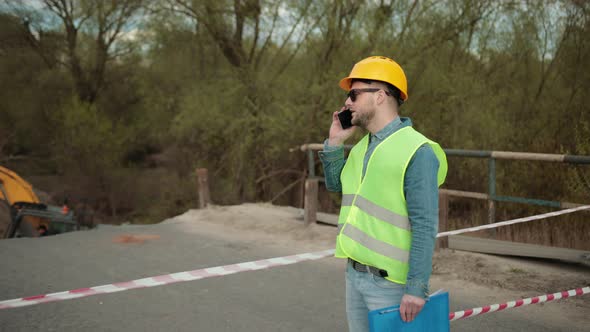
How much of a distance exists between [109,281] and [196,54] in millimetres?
16342

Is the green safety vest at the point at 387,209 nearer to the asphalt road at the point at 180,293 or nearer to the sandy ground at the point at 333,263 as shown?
the asphalt road at the point at 180,293

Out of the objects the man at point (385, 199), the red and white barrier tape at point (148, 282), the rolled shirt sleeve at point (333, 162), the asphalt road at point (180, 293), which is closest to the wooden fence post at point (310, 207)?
the asphalt road at point (180, 293)

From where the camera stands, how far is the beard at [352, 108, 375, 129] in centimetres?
265

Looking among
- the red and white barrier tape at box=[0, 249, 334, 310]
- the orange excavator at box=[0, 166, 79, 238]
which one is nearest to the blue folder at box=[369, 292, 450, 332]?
the red and white barrier tape at box=[0, 249, 334, 310]

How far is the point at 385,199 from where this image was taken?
2.52 metres

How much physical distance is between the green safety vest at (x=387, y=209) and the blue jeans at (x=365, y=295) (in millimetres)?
62

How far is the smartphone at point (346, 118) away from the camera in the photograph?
2.72m

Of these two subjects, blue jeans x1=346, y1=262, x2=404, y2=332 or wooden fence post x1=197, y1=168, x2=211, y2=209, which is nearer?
blue jeans x1=346, y1=262, x2=404, y2=332

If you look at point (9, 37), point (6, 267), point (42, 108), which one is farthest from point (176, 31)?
point (6, 267)

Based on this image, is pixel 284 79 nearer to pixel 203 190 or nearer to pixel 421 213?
pixel 203 190

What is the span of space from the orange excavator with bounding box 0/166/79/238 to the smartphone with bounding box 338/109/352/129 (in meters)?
9.79

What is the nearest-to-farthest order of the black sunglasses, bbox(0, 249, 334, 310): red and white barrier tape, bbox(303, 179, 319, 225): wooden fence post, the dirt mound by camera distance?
the black sunglasses < bbox(0, 249, 334, 310): red and white barrier tape < the dirt mound < bbox(303, 179, 319, 225): wooden fence post

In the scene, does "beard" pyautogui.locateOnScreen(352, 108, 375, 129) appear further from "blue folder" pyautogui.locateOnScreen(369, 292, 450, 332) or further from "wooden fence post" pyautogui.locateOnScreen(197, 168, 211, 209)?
"wooden fence post" pyautogui.locateOnScreen(197, 168, 211, 209)

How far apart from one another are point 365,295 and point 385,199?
46cm
